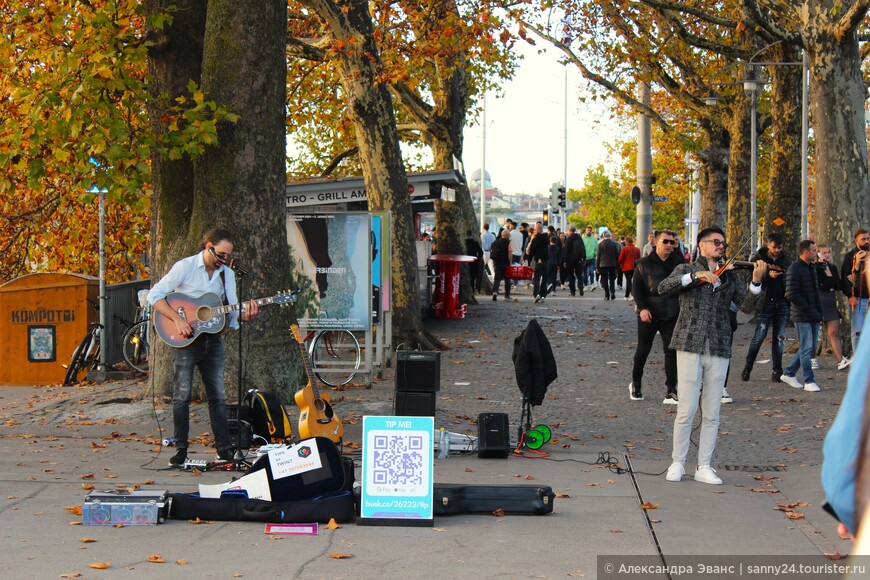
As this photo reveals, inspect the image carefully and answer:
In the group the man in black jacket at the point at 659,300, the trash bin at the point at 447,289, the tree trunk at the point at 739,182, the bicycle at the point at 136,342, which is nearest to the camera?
the man in black jacket at the point at 659,300

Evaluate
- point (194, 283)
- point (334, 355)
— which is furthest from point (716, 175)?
point (194, 283)

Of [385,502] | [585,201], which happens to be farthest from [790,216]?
[585,201]

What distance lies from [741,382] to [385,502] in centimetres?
862

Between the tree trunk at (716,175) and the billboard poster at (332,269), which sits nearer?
the billboard poster at (332,269)

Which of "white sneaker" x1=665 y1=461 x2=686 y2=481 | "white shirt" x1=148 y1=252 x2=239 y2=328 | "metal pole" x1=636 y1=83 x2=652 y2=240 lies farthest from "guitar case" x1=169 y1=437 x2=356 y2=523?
"metal pole" x1=636 y1=83 x2=652 y2=240

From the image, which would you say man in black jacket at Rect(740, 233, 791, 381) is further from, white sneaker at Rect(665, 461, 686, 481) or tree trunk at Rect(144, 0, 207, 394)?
tree trunk at Rect(144, 0, 207, 394)

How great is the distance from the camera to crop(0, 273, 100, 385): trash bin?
1664 centimetres

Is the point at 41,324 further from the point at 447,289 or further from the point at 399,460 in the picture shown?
the point at 399,460

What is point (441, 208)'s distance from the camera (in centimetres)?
2852

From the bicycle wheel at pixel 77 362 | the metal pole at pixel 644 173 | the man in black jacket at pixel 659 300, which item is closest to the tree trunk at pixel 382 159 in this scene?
the bicycle wheel at pixel 77 362

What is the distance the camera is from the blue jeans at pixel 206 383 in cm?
952

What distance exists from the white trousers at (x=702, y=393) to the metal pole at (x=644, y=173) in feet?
77.1

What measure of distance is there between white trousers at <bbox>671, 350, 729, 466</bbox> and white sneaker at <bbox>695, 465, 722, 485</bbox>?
0.13 ft

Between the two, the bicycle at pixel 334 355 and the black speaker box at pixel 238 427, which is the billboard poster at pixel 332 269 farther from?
the black speaker box at pixel 238 427
